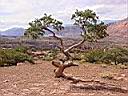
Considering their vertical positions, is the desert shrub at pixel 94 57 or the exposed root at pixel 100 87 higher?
the exposed root at pixel 100 87

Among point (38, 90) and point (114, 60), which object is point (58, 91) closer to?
point (38, 90)

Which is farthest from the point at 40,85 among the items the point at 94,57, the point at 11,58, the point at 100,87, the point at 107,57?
the point at 107,57

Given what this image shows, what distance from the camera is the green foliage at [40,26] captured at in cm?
2236

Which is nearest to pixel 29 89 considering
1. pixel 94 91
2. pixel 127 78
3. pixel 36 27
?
pixel 94 91

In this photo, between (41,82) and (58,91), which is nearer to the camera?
(58,91)

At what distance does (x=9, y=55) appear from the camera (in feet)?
109

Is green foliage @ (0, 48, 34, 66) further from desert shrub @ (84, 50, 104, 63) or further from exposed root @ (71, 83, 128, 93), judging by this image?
exposed root @ (71, 83, 128, 93)

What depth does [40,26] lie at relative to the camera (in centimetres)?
2244

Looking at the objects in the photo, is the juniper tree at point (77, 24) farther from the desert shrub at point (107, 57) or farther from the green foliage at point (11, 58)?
the desert shrub at point (107, 57)

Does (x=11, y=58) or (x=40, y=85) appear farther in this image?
(x=11, y=58)

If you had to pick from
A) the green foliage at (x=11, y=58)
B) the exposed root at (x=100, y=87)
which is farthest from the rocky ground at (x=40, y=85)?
the green foliage at (x=11, y=58)

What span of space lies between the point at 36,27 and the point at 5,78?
371cm

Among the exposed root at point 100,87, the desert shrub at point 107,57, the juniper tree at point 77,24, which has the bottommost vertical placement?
the desert shrub at point 107,57

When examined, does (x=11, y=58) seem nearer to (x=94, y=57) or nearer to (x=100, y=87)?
(x=94, y=57)
